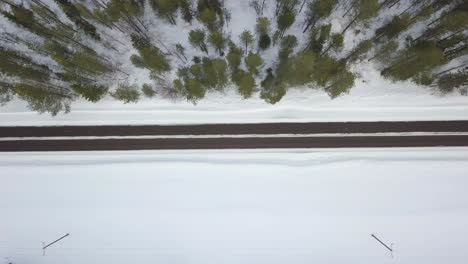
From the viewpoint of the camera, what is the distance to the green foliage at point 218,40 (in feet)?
Result: 92.6

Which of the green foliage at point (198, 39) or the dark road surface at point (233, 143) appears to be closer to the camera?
the green foliage at point (198, 39)

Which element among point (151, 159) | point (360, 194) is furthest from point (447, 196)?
point (151, 159)

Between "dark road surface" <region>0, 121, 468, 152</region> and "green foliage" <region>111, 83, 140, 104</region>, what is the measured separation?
2.39m

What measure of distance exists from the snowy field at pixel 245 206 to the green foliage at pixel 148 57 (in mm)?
6718

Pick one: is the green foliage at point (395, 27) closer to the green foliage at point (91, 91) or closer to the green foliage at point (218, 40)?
the green foliage at point (218, 40)

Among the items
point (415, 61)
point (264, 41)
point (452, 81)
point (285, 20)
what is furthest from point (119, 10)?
point (452, 81)

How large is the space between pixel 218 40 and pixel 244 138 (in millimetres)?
7734

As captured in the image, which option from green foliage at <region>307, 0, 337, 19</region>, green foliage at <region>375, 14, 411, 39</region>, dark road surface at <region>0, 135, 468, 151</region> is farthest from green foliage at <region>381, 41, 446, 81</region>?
green foliage at <region>307, 0, 337, 19</region>

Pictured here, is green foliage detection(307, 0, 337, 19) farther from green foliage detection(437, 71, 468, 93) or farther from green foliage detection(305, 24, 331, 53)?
green foliage detection(437, 71, 468, 93)

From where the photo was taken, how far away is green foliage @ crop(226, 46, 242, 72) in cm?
2783

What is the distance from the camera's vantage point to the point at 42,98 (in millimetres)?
29484

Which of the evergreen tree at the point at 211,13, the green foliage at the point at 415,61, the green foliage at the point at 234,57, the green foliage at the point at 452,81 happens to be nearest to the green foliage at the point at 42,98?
the evergreen tree at the point at 211,13

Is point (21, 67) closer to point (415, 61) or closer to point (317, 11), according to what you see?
point (317, 11)

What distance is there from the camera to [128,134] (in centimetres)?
3156
